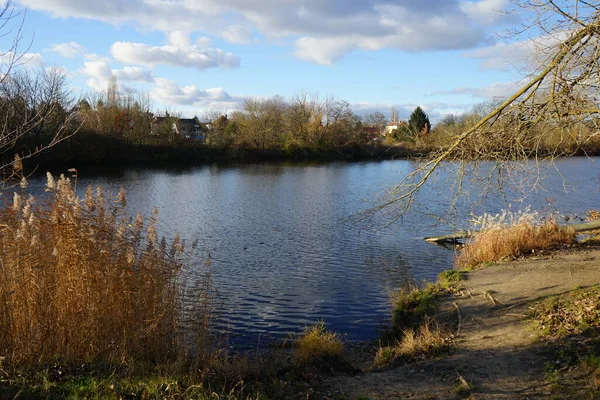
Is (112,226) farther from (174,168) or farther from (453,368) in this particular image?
(174,168)

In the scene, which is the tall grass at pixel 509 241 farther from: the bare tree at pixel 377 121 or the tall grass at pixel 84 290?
the bare tree at pixel 377 121

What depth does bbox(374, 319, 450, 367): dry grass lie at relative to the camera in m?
7.22

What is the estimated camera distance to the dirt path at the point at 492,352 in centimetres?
567

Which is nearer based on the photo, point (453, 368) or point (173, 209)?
point (453, 368)

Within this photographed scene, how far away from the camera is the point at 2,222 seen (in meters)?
6.55

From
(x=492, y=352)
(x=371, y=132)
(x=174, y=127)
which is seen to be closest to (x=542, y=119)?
(x=492, y=352)

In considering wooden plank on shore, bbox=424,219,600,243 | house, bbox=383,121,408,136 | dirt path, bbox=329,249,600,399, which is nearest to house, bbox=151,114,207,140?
house, bbox=383,121,408,136

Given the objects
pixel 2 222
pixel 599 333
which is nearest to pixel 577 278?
pixel 599 333

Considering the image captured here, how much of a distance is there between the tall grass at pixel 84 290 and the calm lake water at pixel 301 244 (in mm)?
2957

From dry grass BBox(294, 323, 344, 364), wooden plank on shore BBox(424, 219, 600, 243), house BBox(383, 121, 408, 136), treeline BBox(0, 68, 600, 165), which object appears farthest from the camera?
treeline BBox(0, 68, 600, 165)

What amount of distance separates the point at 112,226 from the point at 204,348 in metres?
2.06

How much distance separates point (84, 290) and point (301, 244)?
11.5 metres

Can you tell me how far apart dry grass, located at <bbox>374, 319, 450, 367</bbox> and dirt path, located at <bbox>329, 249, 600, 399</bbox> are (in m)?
0.26

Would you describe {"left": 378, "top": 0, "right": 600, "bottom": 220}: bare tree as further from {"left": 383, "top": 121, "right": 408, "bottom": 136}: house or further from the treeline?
the treeline
